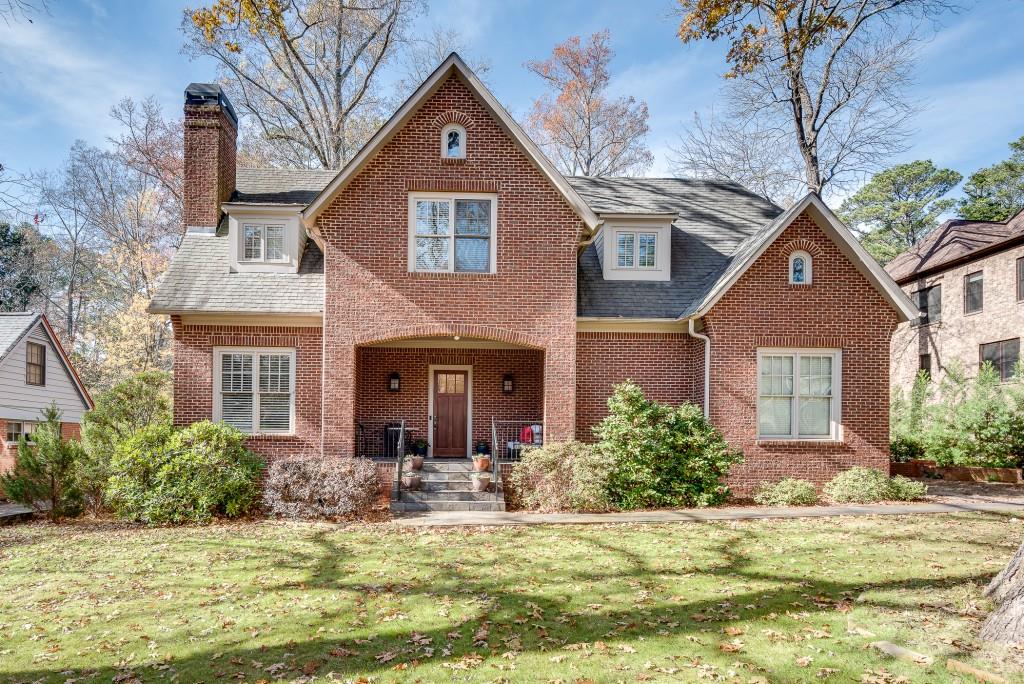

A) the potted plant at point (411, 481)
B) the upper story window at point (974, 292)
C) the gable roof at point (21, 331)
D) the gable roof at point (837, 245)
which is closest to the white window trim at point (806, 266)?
the gable roof at point (837, 245)

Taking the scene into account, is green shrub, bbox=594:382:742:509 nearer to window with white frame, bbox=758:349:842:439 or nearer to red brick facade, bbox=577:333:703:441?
red brick facade, bbox=577:333:703:441

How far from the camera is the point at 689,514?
1115 centimetres

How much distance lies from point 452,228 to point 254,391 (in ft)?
17.3

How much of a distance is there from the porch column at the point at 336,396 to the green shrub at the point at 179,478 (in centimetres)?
161

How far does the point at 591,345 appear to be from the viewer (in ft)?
44.0

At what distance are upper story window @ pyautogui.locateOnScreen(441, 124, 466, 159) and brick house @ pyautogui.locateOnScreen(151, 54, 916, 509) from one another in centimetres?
3

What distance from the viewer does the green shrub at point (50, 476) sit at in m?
11.3

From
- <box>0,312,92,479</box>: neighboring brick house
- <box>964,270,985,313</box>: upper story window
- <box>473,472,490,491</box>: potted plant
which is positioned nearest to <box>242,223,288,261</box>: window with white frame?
<box>473,472,490,491</box>: potted plant

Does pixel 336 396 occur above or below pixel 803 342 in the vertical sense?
below

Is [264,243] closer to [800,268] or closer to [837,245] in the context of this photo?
[800,268]

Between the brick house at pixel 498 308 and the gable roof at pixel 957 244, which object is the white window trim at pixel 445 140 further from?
the gable roof at pixel 957 244

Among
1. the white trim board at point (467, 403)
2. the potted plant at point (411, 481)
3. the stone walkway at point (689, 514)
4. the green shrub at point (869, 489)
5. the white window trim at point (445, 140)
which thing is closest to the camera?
the stone walkway at point (689, 514)

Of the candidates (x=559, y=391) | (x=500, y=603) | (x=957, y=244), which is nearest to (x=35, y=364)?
(x=559, y=391)

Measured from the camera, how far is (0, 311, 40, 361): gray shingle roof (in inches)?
672
